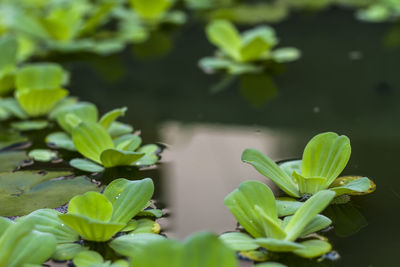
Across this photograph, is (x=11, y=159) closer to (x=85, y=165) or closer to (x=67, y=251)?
(x=85, y=165)

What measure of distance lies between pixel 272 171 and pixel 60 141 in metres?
0.64

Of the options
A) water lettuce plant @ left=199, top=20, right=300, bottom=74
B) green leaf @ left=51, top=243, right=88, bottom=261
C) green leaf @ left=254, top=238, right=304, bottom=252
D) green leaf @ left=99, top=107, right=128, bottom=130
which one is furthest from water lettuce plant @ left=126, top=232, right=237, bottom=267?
water lettuce plant @ left=199, top=20, right=300, bottom=74

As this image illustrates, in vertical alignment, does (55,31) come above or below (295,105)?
above

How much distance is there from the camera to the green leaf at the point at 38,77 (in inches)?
75.7

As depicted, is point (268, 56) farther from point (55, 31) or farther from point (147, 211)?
point (147, 211)

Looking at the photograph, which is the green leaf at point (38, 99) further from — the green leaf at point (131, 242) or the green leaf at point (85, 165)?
the green leaf at point (131, 242)

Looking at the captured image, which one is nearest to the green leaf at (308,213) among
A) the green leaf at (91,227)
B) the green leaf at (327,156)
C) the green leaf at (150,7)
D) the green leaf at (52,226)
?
the green leaf at (327,156)

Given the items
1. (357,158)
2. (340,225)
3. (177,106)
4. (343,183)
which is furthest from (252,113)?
(340,225)

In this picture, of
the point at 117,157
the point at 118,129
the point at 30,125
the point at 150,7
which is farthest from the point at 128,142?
the point at 150,7

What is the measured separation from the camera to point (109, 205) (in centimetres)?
116

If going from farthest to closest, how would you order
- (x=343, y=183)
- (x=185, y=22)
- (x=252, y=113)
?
(x=185, y=22), (x=252, y=113), (x=343, y=183)

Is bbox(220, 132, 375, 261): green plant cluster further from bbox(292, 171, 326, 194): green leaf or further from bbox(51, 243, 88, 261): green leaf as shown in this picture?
bbox(51, 243, 88, 261): green leaf

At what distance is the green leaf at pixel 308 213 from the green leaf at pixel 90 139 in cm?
57

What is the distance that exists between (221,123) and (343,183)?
532mm
